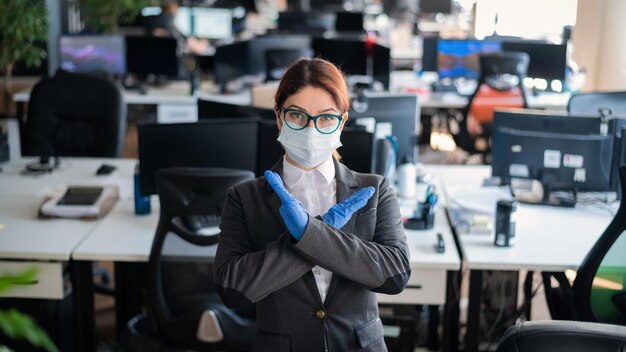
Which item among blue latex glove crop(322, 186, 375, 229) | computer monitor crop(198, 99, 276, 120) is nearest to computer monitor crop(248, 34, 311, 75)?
computer monitor crop(198, 99, 276, 120)

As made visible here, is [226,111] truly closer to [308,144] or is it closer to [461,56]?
[308,144]

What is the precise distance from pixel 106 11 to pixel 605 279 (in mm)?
6699

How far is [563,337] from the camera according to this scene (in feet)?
5.16

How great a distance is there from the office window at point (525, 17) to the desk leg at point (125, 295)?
18.8 feet

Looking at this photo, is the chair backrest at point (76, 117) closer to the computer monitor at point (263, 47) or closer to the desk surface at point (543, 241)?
the desk surface at point (543, 241)

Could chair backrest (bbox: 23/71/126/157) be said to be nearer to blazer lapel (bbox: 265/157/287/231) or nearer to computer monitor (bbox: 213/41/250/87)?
computer monitor (bbox: 213/41/250/87)

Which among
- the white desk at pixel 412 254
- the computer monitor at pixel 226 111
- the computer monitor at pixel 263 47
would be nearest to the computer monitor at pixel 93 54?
the computer monitor at pixel 263 47

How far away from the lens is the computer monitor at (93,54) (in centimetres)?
696

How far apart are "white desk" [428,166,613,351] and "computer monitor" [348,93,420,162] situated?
39cm

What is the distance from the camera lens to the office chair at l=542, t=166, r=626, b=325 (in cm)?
287

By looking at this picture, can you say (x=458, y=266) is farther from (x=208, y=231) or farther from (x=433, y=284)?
(x=208, y=231)

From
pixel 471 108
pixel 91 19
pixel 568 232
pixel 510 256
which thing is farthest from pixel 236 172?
pixel 91 19

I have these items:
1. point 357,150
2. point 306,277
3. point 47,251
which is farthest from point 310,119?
point 47,251

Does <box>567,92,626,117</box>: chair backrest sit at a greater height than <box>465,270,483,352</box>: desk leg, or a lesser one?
greater
